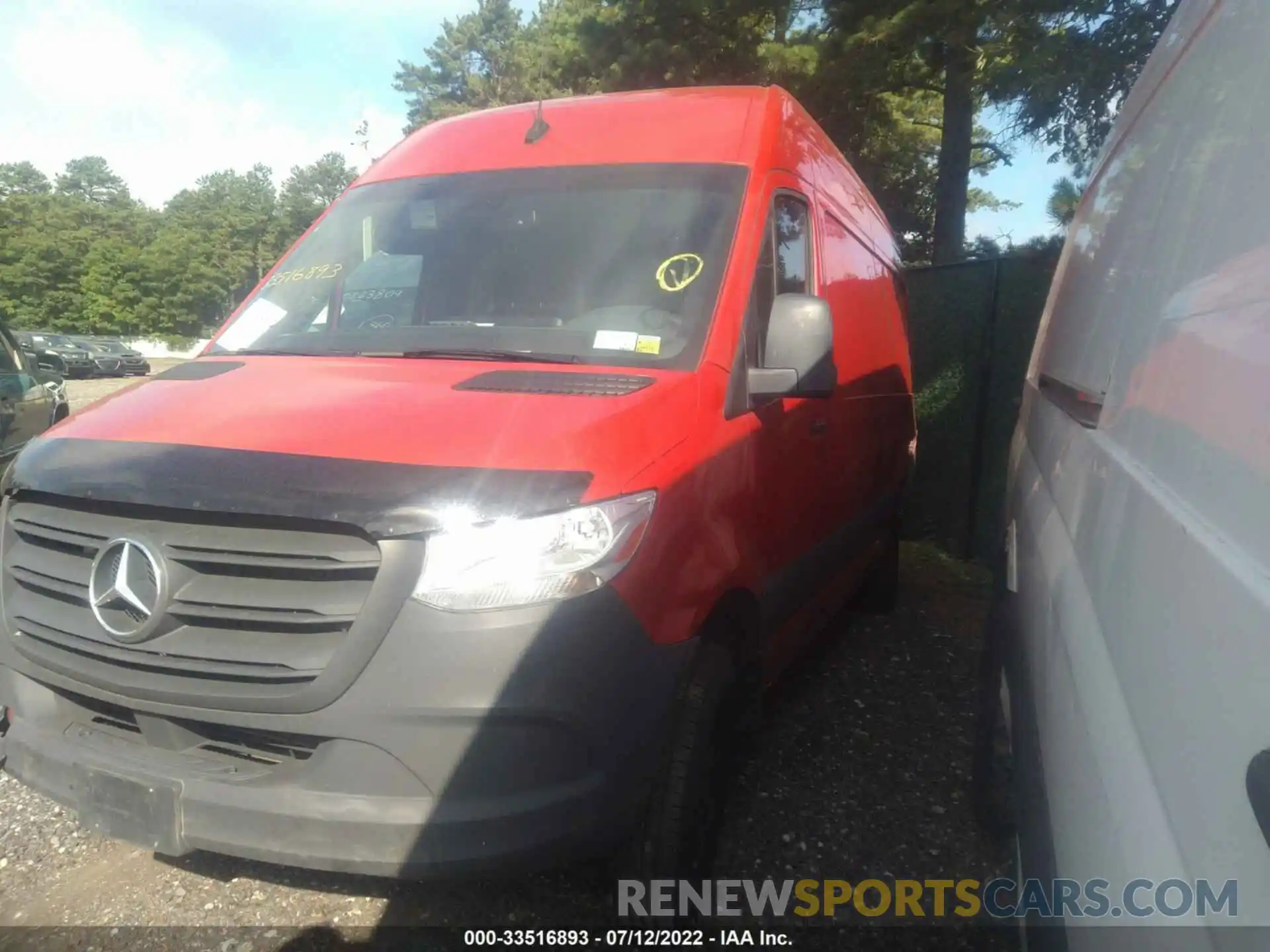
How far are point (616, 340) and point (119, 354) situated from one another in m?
35.9

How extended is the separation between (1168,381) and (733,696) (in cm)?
165

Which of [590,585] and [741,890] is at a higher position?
[590,585]

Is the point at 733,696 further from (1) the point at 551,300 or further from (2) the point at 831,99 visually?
(2) the point at 831,99

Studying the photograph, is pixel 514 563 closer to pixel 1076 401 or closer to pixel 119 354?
pixel 1076 401

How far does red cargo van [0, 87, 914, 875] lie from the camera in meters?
1.92

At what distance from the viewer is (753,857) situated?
2992 mm

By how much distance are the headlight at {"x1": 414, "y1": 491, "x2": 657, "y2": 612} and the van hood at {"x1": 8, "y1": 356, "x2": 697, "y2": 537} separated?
0.04m

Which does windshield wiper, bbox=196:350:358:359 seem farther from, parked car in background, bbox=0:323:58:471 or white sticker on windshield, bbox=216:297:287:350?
parked car in background, bbox=0:323:58:471

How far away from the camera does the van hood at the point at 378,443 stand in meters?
1.97

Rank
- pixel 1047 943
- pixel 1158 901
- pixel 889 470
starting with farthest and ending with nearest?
pixel 889 470, pixel 1047 943, pixel 1158 901

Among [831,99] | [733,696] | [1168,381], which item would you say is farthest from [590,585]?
[831,99]

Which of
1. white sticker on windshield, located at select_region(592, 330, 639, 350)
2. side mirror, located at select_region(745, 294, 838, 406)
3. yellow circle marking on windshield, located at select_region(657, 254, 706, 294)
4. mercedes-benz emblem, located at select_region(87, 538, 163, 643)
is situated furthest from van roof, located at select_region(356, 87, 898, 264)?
mercedes-benz emblem, located at select_region(87, 538, 163, 643)

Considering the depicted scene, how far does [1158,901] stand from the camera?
94cm

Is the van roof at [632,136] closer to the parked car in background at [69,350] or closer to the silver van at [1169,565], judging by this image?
the silver van at [1169,565]
